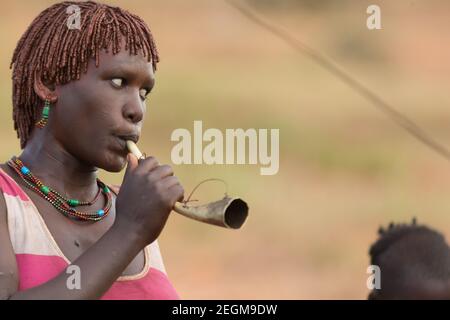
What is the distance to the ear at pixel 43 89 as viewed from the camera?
2.83 m

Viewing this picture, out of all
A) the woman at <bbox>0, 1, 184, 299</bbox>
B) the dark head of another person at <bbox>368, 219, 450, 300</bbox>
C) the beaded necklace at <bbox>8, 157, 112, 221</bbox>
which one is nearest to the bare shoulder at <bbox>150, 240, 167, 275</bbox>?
the woman at <bbox>0, 1, 184, 299</bbox>

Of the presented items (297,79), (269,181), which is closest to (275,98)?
(297,79)

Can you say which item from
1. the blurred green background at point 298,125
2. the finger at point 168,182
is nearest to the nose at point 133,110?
the finger at point 168,182

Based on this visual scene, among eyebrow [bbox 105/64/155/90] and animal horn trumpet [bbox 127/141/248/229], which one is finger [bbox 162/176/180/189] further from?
eyebrow [bbox 105/64/155/90]

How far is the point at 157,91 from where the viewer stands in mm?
9352

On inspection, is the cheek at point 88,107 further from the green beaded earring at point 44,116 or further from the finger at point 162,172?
the finger at point 162,172

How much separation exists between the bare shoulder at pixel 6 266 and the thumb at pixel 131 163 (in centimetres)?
27

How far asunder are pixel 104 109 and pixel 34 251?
1.11 feet

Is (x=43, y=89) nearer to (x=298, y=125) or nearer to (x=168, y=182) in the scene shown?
(x=168, y=182)

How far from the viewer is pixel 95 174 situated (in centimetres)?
294

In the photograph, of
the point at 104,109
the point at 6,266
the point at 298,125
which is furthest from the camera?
the point at 298,125

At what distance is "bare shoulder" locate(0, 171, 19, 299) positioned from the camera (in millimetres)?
2582

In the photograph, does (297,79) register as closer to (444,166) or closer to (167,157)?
(444,166)

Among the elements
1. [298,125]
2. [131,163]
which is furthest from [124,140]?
[298,125]
